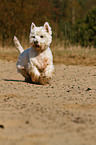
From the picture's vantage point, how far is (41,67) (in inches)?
299

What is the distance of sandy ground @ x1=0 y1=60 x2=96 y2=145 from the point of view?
11.1 feet

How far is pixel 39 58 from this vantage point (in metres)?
7.60

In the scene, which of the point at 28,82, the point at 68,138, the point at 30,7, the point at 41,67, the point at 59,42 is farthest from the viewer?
the point at 30,7

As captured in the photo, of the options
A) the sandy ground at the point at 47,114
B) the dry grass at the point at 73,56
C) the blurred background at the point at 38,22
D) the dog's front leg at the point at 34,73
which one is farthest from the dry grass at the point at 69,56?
the dog's front leg at the point at 34,73

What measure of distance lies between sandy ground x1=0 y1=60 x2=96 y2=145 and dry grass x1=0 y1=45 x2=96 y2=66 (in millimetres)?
5744

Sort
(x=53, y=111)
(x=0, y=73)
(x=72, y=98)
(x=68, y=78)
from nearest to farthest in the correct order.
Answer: (x=53, y=111) < (x=72, y=98) < (x=68, y=78) < (x=0, y=73)

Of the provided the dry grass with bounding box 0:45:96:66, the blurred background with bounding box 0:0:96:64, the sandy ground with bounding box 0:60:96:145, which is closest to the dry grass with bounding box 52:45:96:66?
the dry grass with bounding box 0:45:96:66

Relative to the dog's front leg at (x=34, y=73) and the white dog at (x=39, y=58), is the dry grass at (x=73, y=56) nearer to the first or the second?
the white dog at (x=39, y=58)

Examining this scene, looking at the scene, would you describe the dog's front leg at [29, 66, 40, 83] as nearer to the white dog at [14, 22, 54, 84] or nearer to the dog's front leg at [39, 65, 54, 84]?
the white dog at [14, 22, 54, 84]

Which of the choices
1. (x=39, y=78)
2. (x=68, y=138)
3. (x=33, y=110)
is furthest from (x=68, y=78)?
(x=68, y=138)

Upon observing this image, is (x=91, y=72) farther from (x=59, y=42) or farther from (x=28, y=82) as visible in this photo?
(x=59, y=42)

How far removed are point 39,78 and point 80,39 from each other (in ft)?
43.3

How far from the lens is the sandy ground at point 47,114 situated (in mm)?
3385

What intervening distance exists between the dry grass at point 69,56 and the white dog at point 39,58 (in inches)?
227
